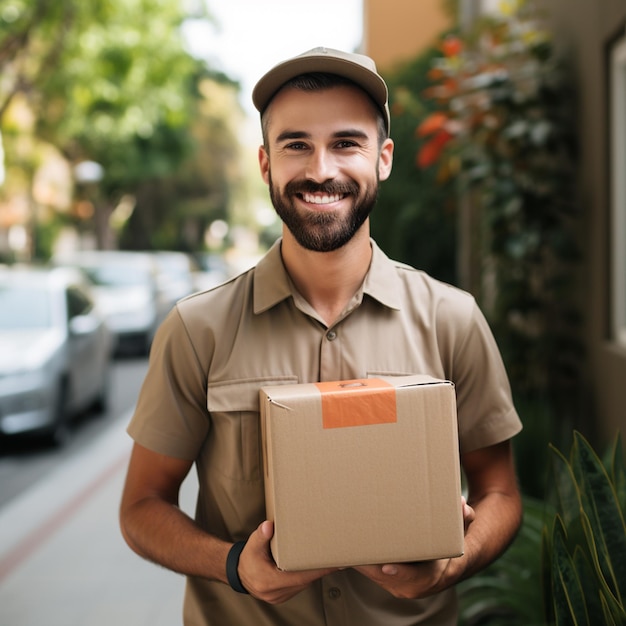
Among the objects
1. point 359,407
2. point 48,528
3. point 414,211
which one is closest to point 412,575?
point 359,407

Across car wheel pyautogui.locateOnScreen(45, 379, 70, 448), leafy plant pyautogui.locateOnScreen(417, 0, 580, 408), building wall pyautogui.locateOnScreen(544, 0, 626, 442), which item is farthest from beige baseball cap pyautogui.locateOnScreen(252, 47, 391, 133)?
car wheel pyautogui.locateOnScreen(45, 379, 70, 448)

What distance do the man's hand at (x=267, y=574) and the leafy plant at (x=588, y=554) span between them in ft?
2.00

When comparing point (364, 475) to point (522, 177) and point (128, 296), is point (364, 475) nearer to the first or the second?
point (522, 177)

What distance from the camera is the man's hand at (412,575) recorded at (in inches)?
64.5

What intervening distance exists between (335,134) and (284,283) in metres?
0.35

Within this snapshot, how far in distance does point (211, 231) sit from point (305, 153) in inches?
1970

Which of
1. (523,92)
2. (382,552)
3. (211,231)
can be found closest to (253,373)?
(382,552)

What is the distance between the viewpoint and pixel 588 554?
214 centimetres

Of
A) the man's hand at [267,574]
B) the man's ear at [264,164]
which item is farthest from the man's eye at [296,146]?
the man's hand at [267,574]

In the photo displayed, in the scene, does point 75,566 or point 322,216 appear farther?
point 75,566

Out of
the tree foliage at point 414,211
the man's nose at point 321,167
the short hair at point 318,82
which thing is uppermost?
the tree foliage at point 414,211

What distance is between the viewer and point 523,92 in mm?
5617

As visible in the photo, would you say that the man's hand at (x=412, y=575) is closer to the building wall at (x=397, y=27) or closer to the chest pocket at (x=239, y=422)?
the chest pocket at (x=239, y=422)

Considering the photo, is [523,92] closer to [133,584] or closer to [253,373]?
[133,584]
